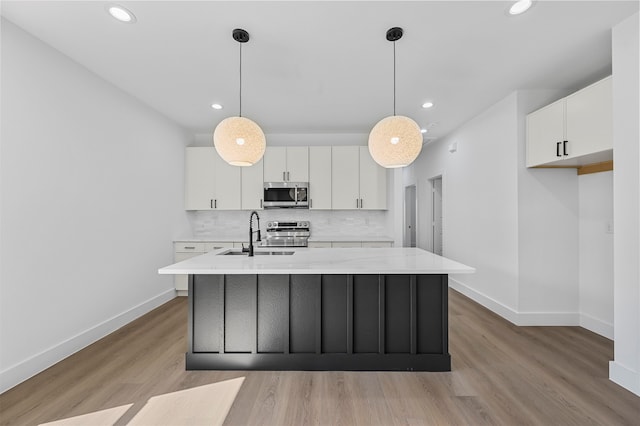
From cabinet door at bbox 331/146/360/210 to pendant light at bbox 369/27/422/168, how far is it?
2418 mm

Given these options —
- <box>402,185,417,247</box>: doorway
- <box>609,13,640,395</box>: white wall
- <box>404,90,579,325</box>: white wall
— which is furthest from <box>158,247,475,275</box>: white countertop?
<box>402,185,417,247</box>: doorway

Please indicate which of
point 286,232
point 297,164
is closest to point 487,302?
point 286,232

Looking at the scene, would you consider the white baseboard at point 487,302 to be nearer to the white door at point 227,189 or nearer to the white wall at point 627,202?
the white wall at point 627,202

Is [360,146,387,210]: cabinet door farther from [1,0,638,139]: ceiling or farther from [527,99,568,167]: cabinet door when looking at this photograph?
[527,99,568,167]: cabinet door

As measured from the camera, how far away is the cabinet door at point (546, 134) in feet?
9.25

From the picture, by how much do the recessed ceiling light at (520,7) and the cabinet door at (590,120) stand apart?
3.44 feet

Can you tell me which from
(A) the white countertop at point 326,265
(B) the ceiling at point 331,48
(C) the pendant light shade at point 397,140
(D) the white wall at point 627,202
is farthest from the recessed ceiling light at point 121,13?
(D) the white wall at point 627,202

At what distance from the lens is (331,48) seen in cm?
243

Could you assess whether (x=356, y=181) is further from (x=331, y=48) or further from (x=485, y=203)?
(x=331, y=48)

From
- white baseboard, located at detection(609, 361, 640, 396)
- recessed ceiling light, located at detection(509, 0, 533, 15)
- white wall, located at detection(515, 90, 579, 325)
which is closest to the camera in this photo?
recessed ceiling light, located at detection(509, 0, 533, 15)

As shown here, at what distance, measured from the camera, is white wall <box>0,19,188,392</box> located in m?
2.14

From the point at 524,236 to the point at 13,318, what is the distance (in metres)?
4.60

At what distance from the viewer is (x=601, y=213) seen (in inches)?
117

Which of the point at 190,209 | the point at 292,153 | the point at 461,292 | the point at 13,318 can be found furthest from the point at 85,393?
the point at 461,292
